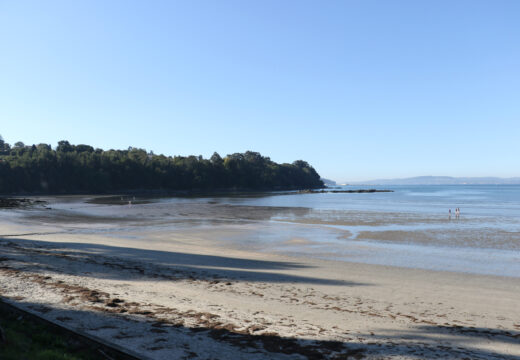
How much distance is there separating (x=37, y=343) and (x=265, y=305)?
5.54 metres

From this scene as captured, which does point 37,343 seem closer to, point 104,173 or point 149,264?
point 149,264

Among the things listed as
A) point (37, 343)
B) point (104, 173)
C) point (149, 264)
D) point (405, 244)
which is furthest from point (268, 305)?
point (104, 173)

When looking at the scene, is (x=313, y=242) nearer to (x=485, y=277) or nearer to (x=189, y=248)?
(x=189, y=248)

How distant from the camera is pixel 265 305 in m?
10.5

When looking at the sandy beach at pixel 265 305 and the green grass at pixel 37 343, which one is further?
the sandy beach at pixel 265 305

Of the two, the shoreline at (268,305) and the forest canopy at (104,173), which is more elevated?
the forest canopy at (104,173)

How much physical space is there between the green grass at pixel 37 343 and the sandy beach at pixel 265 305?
1.66 ft

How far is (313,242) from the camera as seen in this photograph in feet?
84.0

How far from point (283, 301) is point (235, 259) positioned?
26.4 feet

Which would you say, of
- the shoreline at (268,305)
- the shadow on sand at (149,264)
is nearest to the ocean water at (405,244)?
the shoreline at (268,305)

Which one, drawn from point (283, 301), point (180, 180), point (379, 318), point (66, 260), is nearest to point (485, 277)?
point (379, 318)

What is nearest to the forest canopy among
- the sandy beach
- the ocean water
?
the ocean water

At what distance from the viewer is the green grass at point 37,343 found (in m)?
6.12

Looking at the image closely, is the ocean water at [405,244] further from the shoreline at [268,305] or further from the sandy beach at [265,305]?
the shoreline at [268,305]
